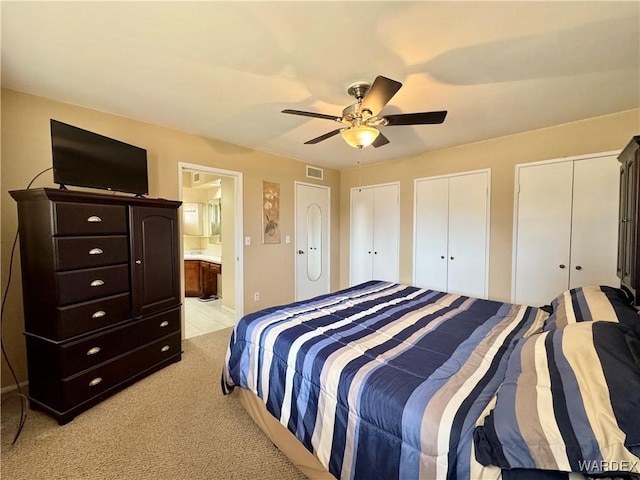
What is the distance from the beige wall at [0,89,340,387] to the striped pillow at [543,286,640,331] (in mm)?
3195

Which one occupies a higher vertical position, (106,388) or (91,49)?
(91,49)

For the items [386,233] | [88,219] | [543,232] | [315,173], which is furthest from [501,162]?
[88,219]

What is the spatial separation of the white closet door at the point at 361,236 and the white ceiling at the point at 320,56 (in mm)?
2159

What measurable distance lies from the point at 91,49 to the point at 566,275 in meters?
4.46

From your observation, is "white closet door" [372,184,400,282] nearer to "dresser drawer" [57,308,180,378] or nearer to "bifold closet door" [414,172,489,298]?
"bifold closet door" [414,172,489,298]

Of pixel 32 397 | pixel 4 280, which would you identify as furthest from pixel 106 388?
pixel 4 280

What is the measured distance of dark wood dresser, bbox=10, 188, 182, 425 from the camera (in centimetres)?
181

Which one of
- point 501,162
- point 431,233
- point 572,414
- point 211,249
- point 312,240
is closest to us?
point 572,414

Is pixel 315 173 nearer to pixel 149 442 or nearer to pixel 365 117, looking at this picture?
pixel 365 117

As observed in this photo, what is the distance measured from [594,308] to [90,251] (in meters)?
3.28

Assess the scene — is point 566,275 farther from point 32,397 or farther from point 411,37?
point 32,397

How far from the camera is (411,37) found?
1.53 m

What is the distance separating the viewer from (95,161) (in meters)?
2.17

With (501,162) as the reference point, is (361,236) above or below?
below
